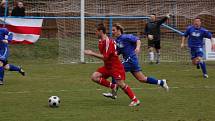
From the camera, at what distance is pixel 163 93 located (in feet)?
44.3

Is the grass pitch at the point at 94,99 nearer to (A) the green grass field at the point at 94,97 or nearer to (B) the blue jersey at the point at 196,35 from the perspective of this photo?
(A) the green grass field at the point at 94,97

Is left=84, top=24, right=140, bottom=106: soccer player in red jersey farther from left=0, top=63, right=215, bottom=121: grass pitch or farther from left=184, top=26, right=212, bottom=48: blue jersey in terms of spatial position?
left=184, top=26, right=212, bottom=48: blue jersey

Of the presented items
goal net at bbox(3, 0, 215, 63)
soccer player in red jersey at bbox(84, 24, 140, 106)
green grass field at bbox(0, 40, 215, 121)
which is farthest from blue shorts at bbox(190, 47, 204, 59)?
soccer player in red jersey at bbox(84, 24, 140, 106)

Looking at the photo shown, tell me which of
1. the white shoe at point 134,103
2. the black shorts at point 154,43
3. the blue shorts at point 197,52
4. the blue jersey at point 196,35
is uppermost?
the blue jersey at point 196,35

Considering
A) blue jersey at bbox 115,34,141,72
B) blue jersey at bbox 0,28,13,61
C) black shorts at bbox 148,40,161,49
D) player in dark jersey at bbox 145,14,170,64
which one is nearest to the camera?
blue jersey at bbox 115,34,141,72

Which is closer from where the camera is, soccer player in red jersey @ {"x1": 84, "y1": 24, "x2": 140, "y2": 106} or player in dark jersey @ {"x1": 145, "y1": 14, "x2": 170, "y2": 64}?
soccer player in red jersey @ {"x1": 84, "y1": 24, "x2": 140, "y2": 106}

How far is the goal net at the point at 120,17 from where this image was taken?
24.3m

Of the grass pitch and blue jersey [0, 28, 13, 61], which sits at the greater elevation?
blue jersey [0, 28, 13, 61]

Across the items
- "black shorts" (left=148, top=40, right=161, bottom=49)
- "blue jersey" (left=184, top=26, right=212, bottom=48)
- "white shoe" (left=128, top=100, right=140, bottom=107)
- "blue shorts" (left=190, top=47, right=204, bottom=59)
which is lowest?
"black shorts" (left=148, top=40, right=161, bottom=49)

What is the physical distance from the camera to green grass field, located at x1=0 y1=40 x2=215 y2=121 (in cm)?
1016

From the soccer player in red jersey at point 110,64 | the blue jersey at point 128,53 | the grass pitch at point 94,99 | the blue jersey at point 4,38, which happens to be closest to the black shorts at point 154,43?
the grass pitch at point 94,99

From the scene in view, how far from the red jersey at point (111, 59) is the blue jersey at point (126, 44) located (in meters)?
0.58

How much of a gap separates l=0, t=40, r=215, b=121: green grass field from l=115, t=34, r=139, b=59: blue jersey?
3.40 ft

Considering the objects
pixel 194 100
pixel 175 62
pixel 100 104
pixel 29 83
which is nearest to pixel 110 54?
pixel 100 104
